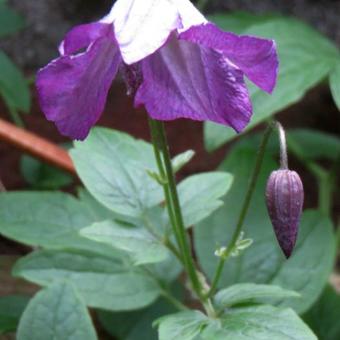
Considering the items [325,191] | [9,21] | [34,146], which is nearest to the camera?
[34,146]

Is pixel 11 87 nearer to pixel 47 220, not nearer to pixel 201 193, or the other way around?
pixel 47 220

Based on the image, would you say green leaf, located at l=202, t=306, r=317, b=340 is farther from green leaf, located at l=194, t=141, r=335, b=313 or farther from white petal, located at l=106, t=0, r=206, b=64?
white petal, located at l=106, t=0, r=206, b=64

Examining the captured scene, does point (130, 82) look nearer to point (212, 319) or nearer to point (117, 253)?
point (212, 319)

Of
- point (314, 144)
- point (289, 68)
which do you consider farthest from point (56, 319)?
point (314, 144)

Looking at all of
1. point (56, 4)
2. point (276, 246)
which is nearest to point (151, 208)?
point (276, 246)

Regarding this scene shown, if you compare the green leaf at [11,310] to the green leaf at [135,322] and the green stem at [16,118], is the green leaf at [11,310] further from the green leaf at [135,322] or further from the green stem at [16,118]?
the green stem at [16,118]

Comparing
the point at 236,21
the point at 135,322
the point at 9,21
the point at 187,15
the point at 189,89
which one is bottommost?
the point at 135,322
